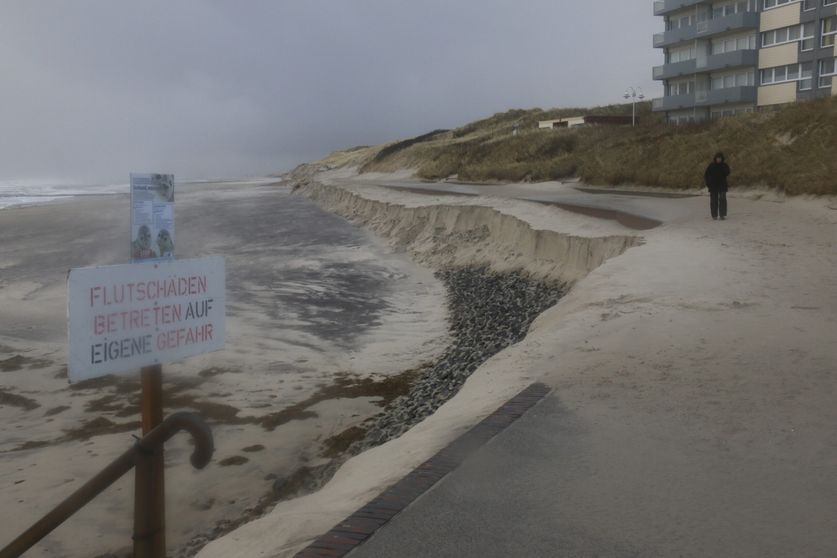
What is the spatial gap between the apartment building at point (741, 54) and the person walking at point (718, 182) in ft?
96.7

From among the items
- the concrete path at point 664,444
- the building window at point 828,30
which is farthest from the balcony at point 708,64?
the concrete path at point 664,444

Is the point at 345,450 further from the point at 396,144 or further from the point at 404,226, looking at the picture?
the point at 396,144

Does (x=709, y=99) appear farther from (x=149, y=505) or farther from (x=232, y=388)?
(x=149, y=505)

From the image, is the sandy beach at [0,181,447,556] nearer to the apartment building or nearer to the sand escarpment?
the sand escarpment

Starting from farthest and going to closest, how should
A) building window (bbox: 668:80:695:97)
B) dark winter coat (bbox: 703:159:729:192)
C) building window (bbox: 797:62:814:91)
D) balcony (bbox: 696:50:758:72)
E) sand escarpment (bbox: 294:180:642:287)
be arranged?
building window (bbox: 668:80:695:97)
balcony (bbox: 696:50:758:72)
building window (bbox: 797:62:814:91)
dark winter coat (bbox: 703:159:729:192)
sand escarpment (bbox: 294:180:642:287)

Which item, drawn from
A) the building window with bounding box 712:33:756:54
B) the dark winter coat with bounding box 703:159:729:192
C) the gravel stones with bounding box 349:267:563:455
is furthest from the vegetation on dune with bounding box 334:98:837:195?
the building window with bounding box 712:33:756:54

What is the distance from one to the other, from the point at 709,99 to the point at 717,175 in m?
39.1

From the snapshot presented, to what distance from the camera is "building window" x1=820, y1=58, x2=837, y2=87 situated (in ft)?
143

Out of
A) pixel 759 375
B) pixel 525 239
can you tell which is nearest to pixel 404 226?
pixel 525 239

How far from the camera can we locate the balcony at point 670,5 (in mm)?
53009

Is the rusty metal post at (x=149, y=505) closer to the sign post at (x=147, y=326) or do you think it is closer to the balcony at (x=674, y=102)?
the sign post at (x=147, y=326)

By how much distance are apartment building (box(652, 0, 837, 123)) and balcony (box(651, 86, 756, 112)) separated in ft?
0.20

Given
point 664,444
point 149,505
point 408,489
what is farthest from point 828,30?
point 149,505

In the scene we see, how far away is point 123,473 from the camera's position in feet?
11.2
